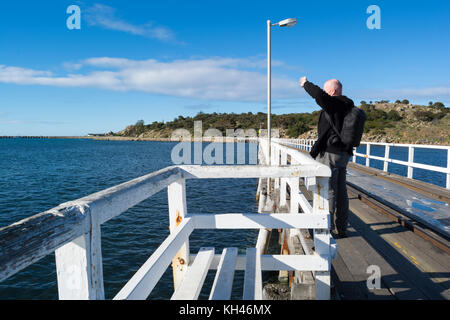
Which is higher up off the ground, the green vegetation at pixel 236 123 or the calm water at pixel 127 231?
the green vegetation at pixel 236 123

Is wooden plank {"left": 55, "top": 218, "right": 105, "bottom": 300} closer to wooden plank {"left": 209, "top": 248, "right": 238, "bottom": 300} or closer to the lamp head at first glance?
wooden plank {"left": 209, "top": 248, "right": 238, "bottom": 300}

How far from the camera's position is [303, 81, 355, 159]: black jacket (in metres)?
3.47

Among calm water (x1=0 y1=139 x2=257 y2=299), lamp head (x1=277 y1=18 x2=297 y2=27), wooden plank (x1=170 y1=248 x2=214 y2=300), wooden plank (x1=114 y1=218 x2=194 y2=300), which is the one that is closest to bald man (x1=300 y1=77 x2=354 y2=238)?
wooden plank (x1=170 y1=248 x2=214 y2=300)

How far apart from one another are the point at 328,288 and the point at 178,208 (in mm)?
1539

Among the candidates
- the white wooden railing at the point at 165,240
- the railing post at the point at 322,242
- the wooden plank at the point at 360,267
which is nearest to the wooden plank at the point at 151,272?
the white wooden railing at the point at 165,240

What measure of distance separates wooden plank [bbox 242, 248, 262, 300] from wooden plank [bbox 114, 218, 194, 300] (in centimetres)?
57

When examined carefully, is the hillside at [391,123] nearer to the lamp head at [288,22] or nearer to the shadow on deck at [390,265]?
the lamp head at [288,22]

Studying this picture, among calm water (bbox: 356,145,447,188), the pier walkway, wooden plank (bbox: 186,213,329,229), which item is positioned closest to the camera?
wooden plank (bbox: 186,213,329,229)

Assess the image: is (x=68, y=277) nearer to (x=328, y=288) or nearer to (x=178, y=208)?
(x=178, y=208)

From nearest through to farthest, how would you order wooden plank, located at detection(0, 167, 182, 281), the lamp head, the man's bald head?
wooden plank, located at detection(0, 167, 182, 281) → the man's bald head → the lamp head

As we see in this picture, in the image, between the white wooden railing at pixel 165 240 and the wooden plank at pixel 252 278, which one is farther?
the wooden plank at pixel 252 278

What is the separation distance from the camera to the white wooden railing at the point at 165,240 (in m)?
0.93
